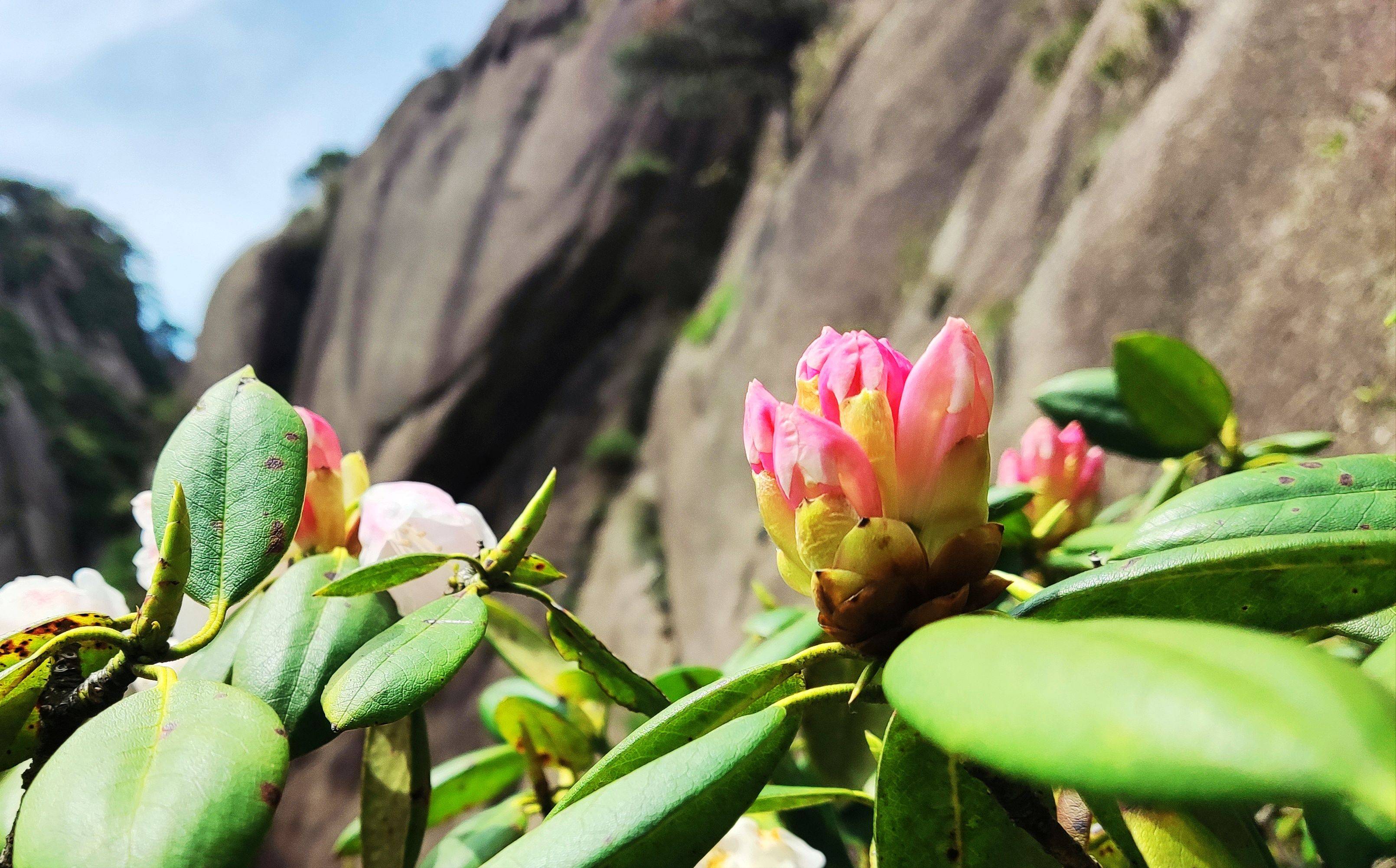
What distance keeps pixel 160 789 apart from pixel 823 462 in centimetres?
23

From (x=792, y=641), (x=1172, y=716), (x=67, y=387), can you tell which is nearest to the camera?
(x=1172, y=716)

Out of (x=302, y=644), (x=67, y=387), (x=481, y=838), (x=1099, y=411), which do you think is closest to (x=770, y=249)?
(x=1099, y=411)

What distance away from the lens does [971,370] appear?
0.96ft

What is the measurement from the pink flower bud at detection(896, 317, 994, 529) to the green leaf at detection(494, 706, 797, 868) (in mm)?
101

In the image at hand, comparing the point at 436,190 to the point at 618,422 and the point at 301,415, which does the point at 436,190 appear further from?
the point at 301,415

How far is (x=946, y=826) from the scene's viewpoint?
0.28 m

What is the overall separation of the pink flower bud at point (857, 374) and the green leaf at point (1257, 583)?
97 millimetres

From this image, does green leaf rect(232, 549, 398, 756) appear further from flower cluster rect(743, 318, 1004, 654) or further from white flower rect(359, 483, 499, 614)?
flower cluster rect(743, 318, 1004, 654)

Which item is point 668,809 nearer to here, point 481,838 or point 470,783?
point 481,838

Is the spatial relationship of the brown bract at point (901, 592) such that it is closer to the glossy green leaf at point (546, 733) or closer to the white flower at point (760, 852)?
the white flower at point (760, 852)

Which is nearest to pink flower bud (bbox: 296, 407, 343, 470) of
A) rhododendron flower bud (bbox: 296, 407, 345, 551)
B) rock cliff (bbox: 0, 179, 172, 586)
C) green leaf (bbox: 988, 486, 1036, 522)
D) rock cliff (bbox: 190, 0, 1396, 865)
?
rhododendron flower bud (bbox: 296, 407, 345, 551)

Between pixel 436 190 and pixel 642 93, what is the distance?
5.74 feet

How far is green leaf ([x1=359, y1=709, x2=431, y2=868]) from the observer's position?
41 cm

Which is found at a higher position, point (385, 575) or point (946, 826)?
point (385, 575)
